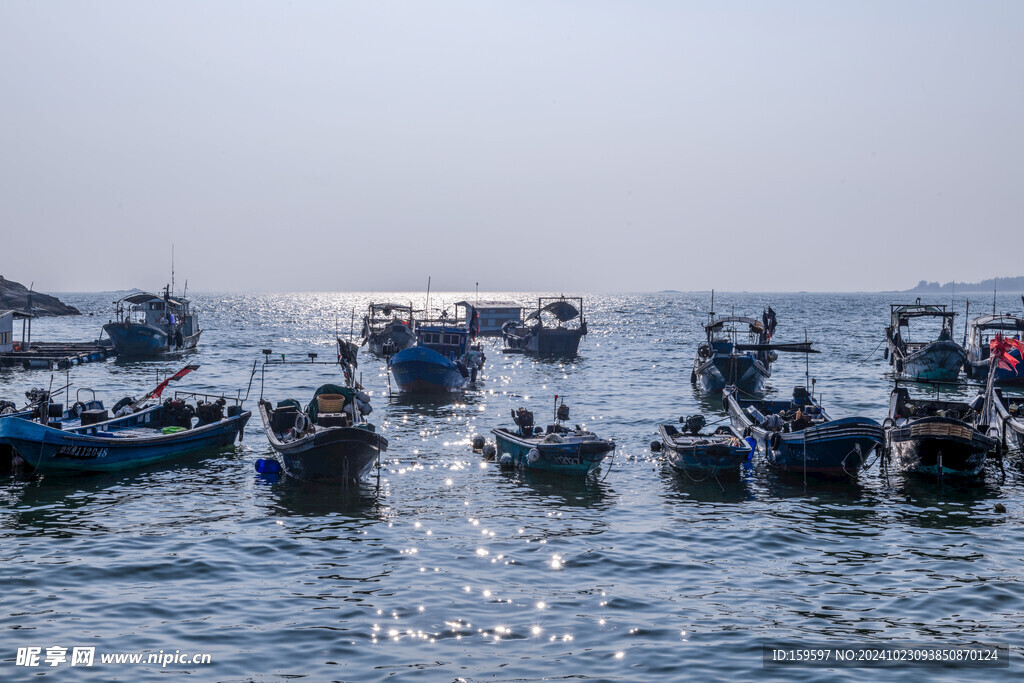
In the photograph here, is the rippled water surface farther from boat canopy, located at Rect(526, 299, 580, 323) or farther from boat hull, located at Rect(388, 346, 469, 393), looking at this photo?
boat canopy, located at Rect(526, 299, 580, 323)

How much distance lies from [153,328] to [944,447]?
67600 millimetres

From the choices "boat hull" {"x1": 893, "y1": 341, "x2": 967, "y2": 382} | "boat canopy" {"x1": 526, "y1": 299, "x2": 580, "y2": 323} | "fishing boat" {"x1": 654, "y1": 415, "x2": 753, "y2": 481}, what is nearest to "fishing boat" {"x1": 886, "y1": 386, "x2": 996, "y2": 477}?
"fishing boat" {"x1": 654, "y1": 415, "x2": 753, "y2": 481}

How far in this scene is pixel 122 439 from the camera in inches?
1168

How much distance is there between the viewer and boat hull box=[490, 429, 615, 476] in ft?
96.2

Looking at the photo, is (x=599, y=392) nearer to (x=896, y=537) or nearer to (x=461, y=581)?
(x=896, y=537)

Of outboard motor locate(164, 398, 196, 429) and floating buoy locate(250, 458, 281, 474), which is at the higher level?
outboard motor locate(164, 398, 196, 429)

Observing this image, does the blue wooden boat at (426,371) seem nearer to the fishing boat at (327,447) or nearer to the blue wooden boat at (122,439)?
the blue wooden boat at (122,439)

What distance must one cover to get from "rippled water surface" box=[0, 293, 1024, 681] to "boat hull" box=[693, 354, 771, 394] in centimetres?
2225

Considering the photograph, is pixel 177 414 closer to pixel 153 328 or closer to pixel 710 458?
pixel 710 458

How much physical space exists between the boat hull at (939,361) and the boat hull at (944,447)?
35022 millimetres

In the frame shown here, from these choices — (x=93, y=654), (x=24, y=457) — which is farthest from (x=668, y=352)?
(x=93, y=654)

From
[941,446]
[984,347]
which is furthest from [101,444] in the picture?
[984,347]

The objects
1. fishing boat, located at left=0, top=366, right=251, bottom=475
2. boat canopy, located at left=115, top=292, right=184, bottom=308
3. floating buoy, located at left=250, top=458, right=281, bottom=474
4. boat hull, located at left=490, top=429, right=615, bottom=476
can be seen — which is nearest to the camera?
fishing boat, located at left=0, top=366, right=251, bottom=475

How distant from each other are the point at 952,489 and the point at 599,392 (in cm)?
3166
